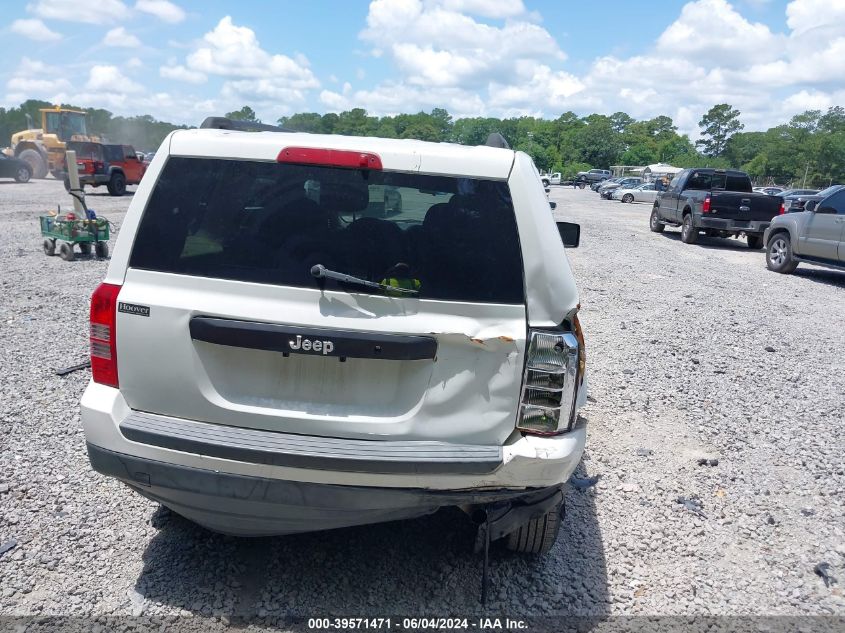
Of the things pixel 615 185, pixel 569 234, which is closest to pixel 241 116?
pixel 569 234

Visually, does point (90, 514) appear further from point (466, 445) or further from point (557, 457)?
point (557, 457)

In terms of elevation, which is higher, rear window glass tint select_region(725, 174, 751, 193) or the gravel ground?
rear window glass tint select_region(725, 174, 751, 193)

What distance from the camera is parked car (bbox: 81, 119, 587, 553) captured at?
2619 millimetres

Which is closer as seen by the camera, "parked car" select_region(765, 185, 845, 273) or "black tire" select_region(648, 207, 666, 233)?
"parked car" select_region(765, 185, 845, 273)

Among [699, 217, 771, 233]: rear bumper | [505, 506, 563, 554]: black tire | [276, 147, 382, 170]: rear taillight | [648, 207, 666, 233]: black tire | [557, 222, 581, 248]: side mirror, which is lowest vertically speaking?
[505, 506, 563, 554]: black tire

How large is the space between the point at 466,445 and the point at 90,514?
2264 mm

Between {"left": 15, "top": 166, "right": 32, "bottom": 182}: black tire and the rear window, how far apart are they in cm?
3475

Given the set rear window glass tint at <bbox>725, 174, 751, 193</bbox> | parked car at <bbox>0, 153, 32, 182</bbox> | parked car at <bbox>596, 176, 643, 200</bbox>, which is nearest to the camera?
rear window glass tint at <bbox>725, 174, 751, 193</bbox>

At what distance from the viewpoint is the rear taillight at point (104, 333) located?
9.11 ft

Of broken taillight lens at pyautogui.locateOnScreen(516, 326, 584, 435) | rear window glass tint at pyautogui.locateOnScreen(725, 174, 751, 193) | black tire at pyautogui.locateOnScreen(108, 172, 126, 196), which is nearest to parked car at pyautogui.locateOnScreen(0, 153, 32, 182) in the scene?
black tire at pyautogui.locateOnScreen(108, 172, 126, 196)

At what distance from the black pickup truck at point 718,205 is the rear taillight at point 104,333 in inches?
669

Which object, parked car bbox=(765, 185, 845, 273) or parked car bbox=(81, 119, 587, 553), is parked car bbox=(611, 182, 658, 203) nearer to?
parked car bbox=(765, 185, 845, 273)

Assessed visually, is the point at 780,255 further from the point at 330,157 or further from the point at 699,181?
the point at 330,157

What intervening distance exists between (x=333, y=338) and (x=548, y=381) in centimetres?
88
